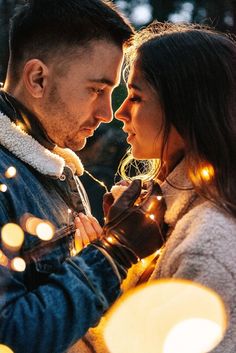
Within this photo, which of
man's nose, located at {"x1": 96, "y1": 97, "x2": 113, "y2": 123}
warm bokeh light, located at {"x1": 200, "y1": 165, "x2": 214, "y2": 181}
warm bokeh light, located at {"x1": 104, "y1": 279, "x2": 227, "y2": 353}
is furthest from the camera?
man's nose, located at {"x1": 96, "y1": 97, "x2": 113, "y2": 123}

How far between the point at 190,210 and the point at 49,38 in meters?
0.79

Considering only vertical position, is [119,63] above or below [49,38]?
below

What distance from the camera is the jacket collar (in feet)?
5.76

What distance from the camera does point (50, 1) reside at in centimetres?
197

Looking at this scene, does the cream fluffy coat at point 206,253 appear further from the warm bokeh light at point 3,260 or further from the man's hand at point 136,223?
the warm bokeh light at point 3,260

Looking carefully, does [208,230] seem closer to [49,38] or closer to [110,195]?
[110,195]

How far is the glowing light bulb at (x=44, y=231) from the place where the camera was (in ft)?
5.44

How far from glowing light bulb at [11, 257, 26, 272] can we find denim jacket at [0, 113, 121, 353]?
0.01 metres

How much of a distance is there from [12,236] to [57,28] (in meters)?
0.81

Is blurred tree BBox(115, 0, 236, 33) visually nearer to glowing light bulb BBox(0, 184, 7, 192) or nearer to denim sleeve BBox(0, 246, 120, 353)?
glowing light bulb BBox(0, 184, 7, 192)

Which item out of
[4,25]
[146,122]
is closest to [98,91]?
[146,122]

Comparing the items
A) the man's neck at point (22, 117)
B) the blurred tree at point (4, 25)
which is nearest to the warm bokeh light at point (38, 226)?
the man's neck at point (22, 117)

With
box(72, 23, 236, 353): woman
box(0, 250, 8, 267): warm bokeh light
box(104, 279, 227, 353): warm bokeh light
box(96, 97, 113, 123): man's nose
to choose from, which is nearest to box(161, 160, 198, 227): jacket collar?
box(72, 23, 236, 353): woman

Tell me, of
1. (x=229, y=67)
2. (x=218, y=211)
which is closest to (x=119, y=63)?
(x=229, y=67)
